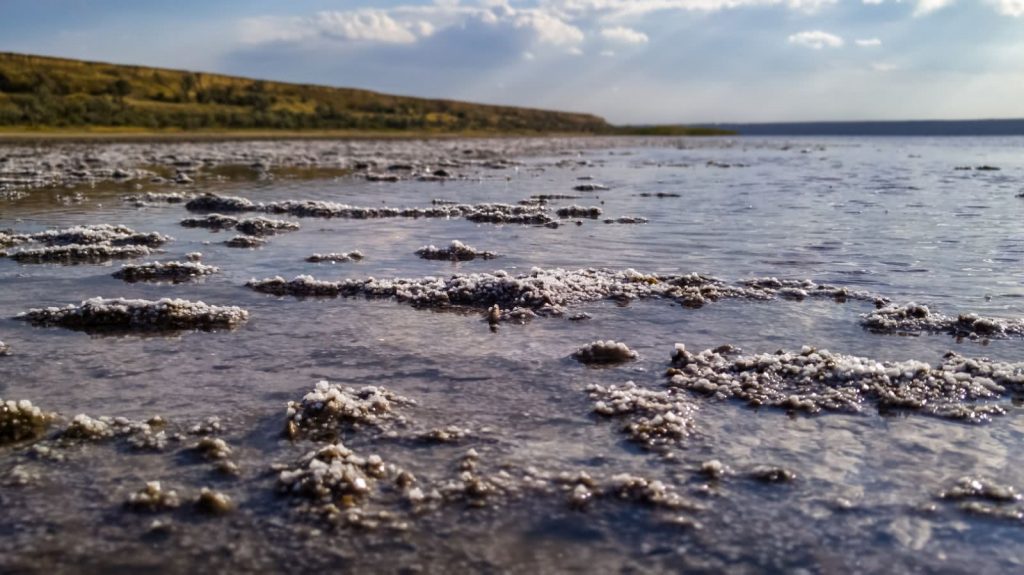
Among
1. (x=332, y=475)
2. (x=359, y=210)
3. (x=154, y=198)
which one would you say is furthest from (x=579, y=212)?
(x=332, y=475)

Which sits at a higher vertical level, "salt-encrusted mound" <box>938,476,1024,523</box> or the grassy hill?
the grassy hill

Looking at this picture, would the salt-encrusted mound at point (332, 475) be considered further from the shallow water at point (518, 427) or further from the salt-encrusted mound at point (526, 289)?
the salt-encrusted mound at point (526, 289)

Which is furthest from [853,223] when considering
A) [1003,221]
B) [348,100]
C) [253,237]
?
[348,100]

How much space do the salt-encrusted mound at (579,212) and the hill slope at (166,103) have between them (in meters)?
89.3

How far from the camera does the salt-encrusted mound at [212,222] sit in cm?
2448

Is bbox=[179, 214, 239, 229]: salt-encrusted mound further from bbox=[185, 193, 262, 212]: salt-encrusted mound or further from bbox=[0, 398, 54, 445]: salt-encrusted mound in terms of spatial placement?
bbox=[0, 398, 54, 445]: salt-encrusted mound

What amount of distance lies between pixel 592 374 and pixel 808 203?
2508 cm

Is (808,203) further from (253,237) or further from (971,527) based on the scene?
(971,527)

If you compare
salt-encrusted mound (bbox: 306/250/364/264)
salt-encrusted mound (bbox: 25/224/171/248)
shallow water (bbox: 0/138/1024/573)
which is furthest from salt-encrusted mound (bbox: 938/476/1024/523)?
salt-encrusted mound (bbox: 25/224/171/248)

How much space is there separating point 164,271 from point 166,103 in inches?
5226

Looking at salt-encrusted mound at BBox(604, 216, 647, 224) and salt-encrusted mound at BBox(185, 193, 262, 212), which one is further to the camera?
salt-encrusted mound at BBox(185, 193, 262, 212)

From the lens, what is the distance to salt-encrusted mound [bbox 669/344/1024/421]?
8.75 metres

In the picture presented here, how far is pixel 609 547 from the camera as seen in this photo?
588cm

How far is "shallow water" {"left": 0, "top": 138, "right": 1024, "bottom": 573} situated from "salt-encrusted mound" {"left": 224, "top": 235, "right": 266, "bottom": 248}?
23.8 inches
